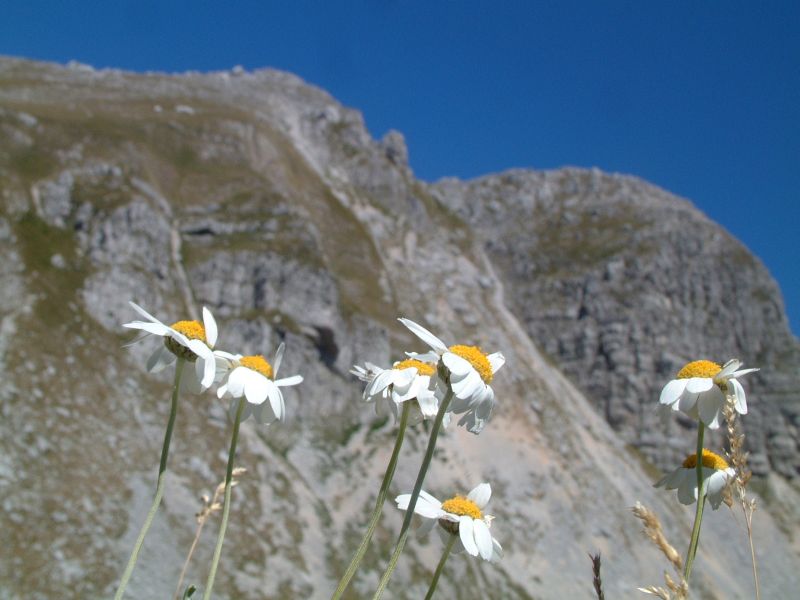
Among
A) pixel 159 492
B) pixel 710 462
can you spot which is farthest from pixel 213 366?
pixel 710 462

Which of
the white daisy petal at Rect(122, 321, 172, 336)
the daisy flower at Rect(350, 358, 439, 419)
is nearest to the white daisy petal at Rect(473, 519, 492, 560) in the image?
the daisy flower at Rect(350, 358, 439, 419)

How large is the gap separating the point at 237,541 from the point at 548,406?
38.4 meters

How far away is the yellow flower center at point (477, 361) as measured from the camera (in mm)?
2689

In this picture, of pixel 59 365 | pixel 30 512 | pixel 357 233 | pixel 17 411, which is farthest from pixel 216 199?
pixel 30 512

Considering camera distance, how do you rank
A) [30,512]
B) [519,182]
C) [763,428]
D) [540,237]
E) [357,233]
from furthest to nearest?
[519,182], [540,237], [763,428], [357,233], [30,512]

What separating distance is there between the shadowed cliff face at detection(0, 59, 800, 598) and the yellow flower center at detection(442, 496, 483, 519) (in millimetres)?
11218

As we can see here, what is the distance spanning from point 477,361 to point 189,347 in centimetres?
121

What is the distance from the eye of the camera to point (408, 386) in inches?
113

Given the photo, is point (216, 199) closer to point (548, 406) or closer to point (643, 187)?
point (548, 406)

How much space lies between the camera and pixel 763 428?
85.6 m

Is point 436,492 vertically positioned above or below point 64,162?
below

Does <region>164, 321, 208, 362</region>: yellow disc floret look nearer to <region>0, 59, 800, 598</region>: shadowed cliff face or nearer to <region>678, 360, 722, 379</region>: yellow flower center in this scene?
<region>678, 360, 722, 379</region>: yellow flower center

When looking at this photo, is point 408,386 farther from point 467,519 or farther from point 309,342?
point 309,342

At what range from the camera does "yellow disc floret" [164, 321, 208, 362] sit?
279 centimetres
